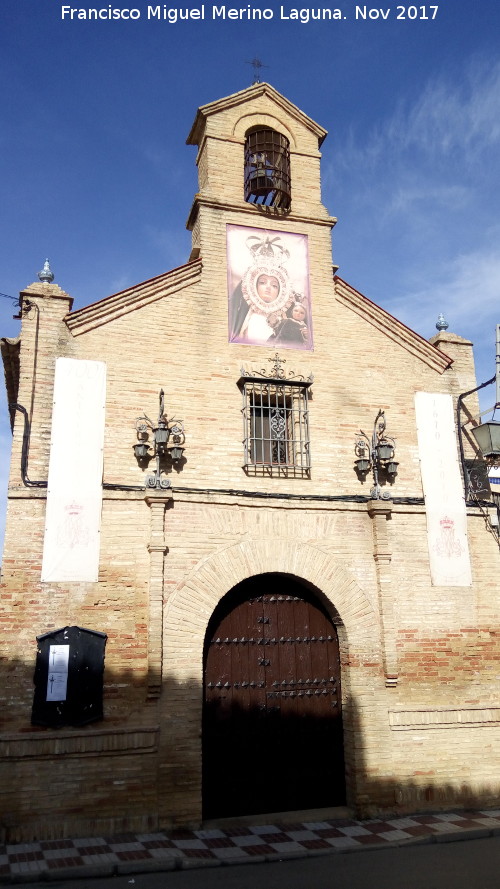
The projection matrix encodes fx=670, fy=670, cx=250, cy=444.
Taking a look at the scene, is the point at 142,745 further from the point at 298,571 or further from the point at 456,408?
the point at 456,408

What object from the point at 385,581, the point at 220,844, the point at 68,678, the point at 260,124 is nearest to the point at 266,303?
the point at 260,124

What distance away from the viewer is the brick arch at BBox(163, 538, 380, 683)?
8.04m

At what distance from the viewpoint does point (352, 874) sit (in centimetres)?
643

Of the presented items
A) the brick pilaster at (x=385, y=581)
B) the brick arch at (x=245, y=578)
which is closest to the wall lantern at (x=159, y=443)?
the brick arch at (x=245, y=578)

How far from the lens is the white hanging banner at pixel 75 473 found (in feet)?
26.1

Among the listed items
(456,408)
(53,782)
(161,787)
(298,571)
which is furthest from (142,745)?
(456,408)

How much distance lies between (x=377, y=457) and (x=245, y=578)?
2532 mm

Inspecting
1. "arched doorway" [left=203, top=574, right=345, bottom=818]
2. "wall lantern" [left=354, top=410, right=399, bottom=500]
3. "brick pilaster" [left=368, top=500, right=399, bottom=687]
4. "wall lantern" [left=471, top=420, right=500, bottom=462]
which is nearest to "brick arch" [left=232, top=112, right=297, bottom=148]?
"wall lantern" [left=354, top=410, right=399, bottom=500]

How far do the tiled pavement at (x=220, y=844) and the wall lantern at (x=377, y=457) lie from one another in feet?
13.1

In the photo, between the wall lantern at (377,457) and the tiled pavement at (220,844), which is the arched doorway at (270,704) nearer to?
the tiled pavement at (220,844)

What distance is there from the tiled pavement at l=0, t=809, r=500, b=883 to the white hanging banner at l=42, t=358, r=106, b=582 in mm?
2791

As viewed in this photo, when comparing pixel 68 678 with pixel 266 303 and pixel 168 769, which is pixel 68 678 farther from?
pixel 266 303

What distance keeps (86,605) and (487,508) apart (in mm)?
5790

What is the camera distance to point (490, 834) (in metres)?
7.67
